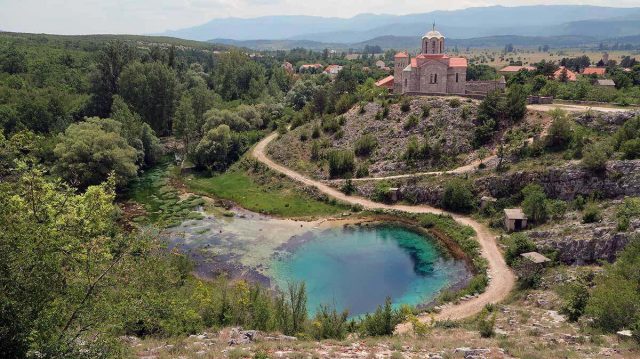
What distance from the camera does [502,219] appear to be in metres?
45.3

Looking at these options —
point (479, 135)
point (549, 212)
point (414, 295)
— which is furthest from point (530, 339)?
point (479, 135)

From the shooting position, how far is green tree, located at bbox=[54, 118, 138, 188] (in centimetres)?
5619

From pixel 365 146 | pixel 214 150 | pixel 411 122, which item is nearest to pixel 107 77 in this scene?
pixel 214 150

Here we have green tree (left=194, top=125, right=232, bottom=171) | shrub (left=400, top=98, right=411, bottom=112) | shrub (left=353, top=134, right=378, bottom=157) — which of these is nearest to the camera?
shrub (left=353, top=134, right=378, bottom=157)

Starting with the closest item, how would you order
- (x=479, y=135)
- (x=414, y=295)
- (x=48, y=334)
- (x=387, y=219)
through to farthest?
(x=48, y=334)
(x=414, y=295)
(x=387, y=219)
(x=479, y=135)

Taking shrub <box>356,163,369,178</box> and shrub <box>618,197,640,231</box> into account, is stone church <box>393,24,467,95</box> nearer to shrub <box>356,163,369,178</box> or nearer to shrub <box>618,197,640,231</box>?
shrub <box>356,163,369,178</box>

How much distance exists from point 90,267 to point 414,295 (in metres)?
27.1

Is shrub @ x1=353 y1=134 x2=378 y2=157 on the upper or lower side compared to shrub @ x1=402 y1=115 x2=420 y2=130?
lower

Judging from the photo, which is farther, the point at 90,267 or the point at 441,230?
the point at 441,230

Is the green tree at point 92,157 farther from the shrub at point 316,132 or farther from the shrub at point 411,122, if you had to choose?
the shrub at point 411,122

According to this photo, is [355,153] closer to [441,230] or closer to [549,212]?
[441,230]

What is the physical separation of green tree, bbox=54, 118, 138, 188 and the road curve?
1864 centimetres

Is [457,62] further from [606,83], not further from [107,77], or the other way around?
[107,77]

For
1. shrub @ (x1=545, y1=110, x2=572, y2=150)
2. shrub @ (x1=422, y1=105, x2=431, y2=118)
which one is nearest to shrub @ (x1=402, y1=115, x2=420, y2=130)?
shrub @ (x1=422, y1=105, x2=431, y2=118)
